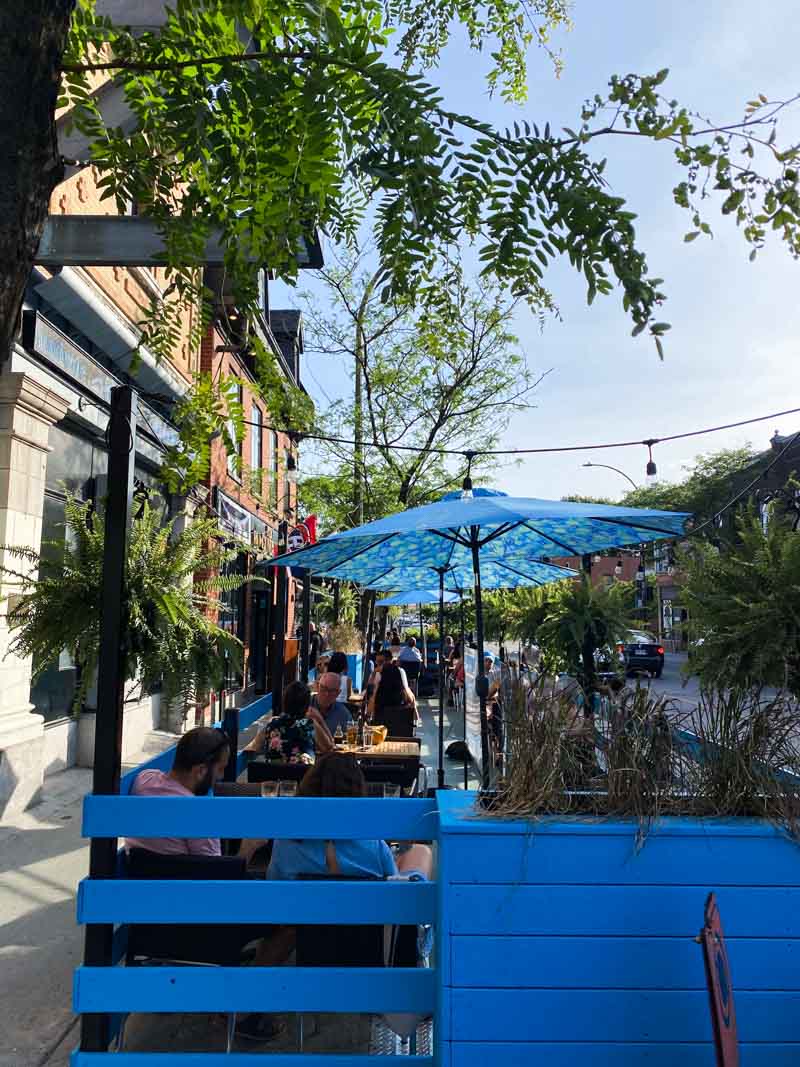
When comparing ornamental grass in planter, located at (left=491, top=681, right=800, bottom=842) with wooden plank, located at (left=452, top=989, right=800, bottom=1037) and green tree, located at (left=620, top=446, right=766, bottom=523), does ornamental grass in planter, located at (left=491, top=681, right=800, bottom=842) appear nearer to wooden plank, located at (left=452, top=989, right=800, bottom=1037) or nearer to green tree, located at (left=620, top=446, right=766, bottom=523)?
wooden plank, located at (left=452, top=989, right=800, bottom=1037)

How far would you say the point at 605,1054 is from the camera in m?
2.67

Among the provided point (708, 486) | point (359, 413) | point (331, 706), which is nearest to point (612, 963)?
point (331, 706)

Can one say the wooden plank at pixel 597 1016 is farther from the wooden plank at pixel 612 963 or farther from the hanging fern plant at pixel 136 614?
the hanging fern plant at pixel 136 614

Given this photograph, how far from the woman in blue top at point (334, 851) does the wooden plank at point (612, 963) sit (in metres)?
0.80

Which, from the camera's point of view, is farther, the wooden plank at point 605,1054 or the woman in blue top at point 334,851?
the woman in blue top at point 334,851

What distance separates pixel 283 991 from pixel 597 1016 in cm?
106

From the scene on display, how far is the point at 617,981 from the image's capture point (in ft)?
8.80

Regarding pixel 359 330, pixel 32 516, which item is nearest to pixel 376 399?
pixel 359 330

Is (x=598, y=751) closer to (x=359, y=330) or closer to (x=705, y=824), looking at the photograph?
(x=705, y=824)

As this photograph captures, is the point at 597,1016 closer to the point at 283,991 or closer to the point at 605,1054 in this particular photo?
the point at 605,1054

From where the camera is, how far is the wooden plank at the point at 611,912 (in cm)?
270

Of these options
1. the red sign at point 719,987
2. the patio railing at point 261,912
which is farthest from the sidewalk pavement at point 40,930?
the red sign at point 719,987

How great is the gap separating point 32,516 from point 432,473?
14.6 m

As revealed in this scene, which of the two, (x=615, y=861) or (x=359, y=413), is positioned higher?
(x=359, y=413)
